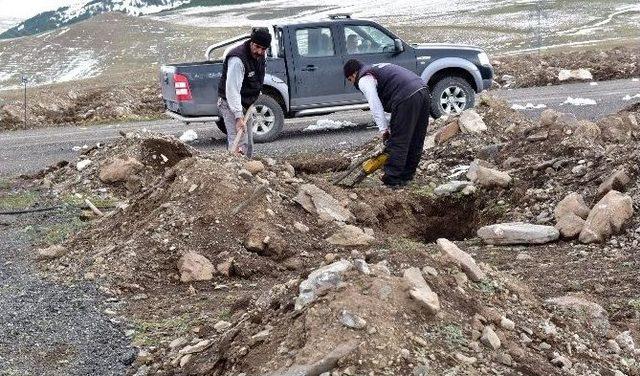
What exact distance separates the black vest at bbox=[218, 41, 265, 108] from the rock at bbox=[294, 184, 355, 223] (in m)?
1.69

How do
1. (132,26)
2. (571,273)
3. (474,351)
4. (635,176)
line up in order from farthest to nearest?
(132,26)
(635,176)
(571,273)
(474,351)

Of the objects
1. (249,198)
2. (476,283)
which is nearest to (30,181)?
(249,198)

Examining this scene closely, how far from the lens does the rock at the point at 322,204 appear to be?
28.1 feet

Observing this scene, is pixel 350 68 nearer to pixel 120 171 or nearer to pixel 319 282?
pixel 120 171

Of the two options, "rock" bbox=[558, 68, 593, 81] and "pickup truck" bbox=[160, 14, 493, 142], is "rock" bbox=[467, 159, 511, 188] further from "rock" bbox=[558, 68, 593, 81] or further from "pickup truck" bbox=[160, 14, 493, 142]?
"rock" bbox=[558, 68, 593, 81]

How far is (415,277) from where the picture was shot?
17.5 ft

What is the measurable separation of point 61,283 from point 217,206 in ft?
5.03

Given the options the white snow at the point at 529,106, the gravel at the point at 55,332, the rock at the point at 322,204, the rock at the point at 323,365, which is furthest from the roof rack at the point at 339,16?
the rock at the point at 323,365

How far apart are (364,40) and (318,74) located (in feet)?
→ 3.07

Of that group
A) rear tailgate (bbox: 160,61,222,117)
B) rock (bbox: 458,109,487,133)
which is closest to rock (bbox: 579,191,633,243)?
rock (bbox: 458,109,487,133)

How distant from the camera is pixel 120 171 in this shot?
36.9 feet

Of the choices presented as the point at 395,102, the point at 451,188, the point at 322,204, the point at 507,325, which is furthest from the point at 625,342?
the point at 395,102

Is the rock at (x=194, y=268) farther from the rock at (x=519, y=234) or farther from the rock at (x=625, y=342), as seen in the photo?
the rock at (x=625, y=342)

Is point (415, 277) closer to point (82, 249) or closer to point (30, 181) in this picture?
point (82, 249)
